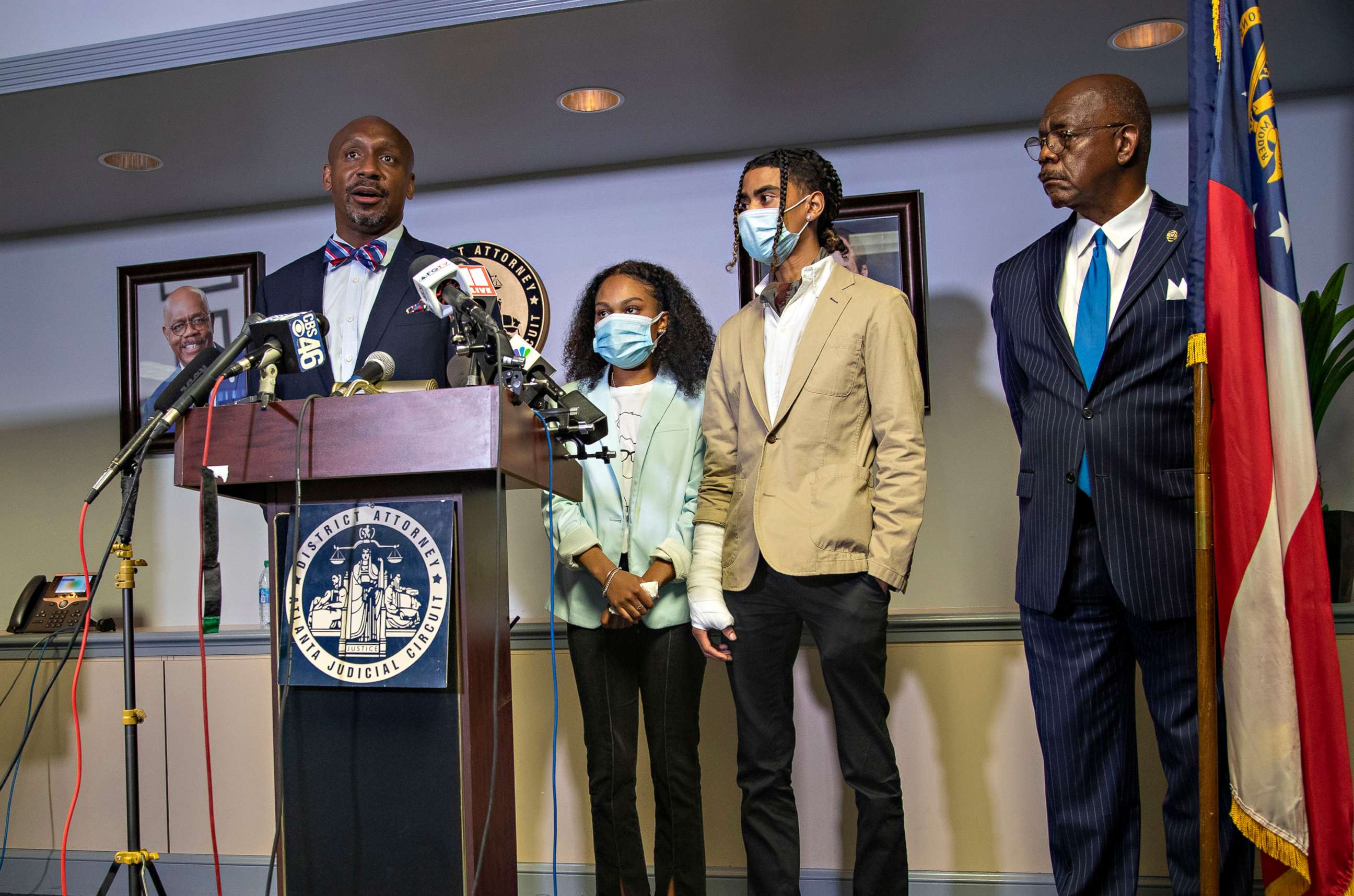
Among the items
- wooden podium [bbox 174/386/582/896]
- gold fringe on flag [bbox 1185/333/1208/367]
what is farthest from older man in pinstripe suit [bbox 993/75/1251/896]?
wooden podium [bbox 174/386/582/896]

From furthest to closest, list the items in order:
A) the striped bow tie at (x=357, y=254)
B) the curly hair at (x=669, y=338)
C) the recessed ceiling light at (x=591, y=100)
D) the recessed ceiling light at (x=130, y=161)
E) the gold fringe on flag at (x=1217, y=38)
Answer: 1. the recessed ceiling light at (x=130, y=161)
2. the recessed ceiling light at (x=591, y=100)
3. the curly hair at (x=669, y=338)
4. the striped bow tie at (x=357, y=254)
5. the gold fringe on flag at (x=1217, y=38)

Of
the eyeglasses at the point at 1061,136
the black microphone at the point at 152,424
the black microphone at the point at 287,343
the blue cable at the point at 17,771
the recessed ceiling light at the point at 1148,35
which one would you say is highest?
the recessed ceiling light at the point at 1148,35

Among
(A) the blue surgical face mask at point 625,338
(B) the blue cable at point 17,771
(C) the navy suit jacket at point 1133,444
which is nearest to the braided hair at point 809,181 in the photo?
(A) the blue surgical face mask at point 625,338

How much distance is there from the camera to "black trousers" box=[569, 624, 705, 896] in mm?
2334

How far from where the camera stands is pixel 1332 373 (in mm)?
2809

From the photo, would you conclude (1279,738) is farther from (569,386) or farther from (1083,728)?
(569,386)

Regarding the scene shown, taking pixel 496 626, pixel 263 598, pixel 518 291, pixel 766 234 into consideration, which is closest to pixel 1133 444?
pixel 766 234

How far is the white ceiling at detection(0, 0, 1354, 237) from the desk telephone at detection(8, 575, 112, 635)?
1.38m

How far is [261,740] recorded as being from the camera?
3.13m

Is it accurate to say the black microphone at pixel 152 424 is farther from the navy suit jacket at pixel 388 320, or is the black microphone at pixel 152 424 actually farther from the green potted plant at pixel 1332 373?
the green potted plant at pixel 1332 373

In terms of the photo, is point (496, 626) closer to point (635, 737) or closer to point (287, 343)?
point (287, 343)

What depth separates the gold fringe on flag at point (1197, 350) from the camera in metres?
1.71

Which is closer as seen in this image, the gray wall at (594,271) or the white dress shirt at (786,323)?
the white dress shirt at (786,323)

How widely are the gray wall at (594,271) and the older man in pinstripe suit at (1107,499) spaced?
123 centimetres
